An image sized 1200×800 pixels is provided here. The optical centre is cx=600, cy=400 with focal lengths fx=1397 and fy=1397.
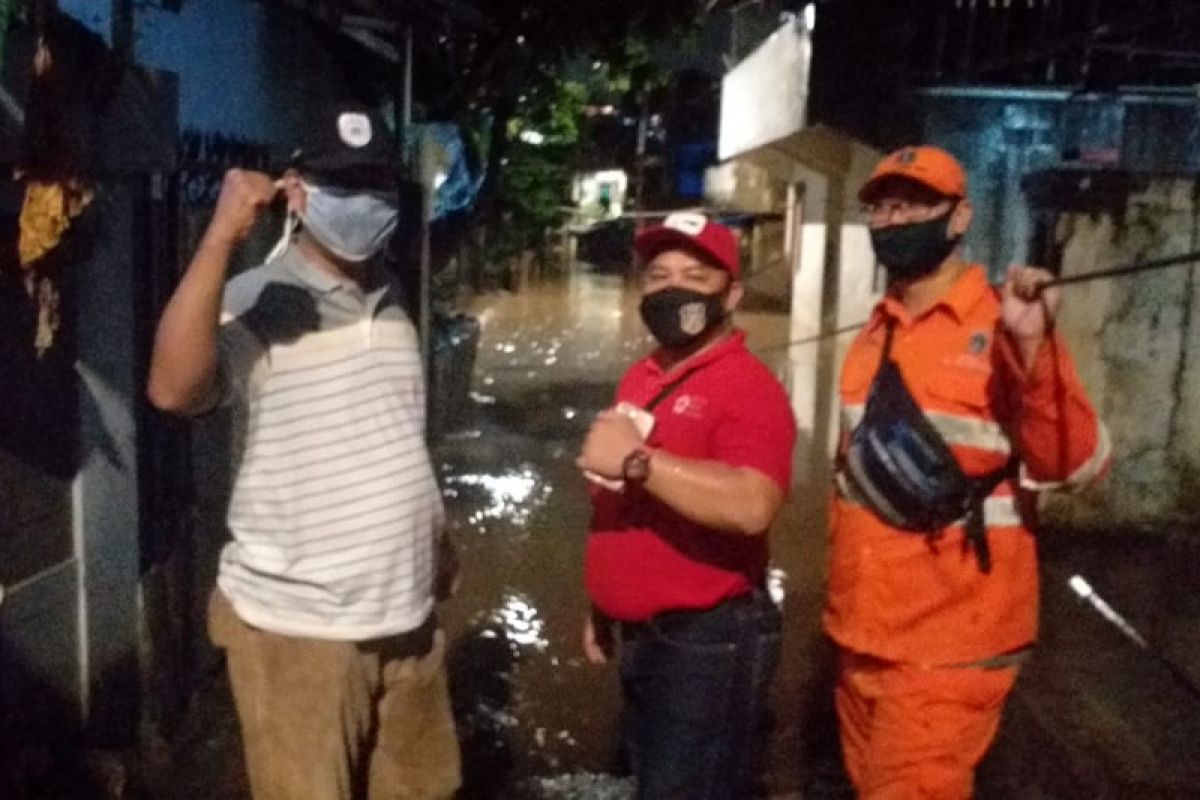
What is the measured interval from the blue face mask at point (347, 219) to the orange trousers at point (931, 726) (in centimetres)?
150

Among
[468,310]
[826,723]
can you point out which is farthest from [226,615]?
[468,310]

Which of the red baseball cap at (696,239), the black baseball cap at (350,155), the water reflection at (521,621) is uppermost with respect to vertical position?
the black baseball cap at (350,155)

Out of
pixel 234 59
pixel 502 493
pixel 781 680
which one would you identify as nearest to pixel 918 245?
pixel 781 680

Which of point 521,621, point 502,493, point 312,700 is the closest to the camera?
point 312,700

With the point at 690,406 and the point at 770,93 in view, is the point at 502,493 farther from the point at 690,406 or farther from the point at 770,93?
the point at 770,93

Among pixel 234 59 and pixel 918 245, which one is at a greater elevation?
pixel 234 59

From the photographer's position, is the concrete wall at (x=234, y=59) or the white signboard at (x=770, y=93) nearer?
the concrete wall at (x=234, y=59)

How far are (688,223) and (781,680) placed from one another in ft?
9.65

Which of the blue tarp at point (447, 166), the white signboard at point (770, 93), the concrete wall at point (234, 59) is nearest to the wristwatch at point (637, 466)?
the concrete wall at point (234, 59)

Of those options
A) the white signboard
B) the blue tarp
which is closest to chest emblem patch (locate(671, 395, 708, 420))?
the blue tarp

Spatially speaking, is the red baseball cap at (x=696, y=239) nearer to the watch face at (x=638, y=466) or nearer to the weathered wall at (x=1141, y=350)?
the watch face at (x=638, y=466)

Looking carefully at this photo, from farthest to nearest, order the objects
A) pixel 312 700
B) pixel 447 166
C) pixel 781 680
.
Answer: pixel 447 166, pixel 781 680, pixel 312 700

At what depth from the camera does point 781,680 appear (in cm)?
557

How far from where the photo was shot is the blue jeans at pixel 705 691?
10.1 ft
